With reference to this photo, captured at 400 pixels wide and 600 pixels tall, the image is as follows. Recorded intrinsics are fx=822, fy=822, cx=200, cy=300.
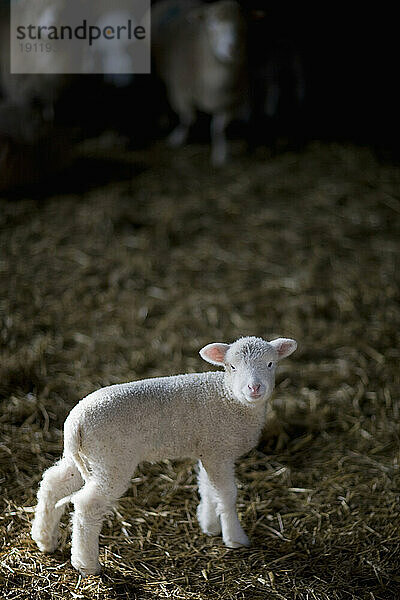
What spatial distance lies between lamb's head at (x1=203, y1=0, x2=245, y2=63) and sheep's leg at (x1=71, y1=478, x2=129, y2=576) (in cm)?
279

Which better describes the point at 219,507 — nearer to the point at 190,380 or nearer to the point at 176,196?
the point at 190,380

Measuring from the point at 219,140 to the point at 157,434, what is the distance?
10.2ft

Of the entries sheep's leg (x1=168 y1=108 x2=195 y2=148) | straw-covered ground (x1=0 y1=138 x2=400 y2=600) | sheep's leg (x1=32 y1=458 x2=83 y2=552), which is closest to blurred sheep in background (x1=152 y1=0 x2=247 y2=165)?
sheep's leg (x1=168 y1=108 x2=195 y2=148)

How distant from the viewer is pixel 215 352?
2.18 metres

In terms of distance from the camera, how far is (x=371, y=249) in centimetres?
416

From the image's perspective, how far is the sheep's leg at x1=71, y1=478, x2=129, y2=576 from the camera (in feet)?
6.81

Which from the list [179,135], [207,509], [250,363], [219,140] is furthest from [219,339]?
[179,135]

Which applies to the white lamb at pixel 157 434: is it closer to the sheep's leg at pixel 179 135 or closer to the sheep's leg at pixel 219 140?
the sheep's leg at pixel 219 140

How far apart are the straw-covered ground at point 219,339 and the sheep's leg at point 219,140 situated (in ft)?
0.24

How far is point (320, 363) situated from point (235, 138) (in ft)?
Result: 7.52

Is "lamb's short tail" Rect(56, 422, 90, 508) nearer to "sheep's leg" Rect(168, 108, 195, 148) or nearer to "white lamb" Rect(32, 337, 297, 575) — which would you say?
"white lamb" Rect(32, 337, 297, 575)

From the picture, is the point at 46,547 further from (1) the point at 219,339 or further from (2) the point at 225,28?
(2) the point at 225,28

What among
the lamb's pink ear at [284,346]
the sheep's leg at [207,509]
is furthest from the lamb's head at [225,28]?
the sheep's leg at [207,509]

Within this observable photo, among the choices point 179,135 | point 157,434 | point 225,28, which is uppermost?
point 225,28
